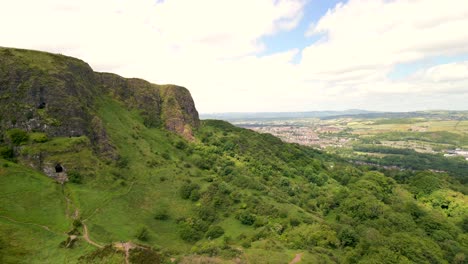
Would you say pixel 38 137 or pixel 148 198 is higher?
pixel 38 137

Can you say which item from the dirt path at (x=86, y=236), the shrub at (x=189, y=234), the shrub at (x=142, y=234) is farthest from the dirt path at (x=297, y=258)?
the dirt path at (x=86, y=236)

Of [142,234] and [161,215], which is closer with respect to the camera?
[142,234]

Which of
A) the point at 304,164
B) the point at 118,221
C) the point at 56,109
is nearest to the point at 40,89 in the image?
the point at 56,109

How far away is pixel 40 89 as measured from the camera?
2876 inches

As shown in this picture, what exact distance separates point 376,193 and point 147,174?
77.9m

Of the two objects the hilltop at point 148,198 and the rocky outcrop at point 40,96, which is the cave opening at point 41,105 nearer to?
the rocky outcrop at point 40,96

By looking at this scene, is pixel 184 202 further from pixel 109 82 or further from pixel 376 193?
pixel 376 193

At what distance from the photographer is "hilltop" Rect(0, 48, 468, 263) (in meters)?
50.4

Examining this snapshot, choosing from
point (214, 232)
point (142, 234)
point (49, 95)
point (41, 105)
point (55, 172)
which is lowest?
point (214, 232)

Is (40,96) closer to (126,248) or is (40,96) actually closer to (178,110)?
(126,248)

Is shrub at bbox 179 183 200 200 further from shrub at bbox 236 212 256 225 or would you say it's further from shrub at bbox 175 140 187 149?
shrub at bbox 175 140 187 149

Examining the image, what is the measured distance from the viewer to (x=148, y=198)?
69.7 m

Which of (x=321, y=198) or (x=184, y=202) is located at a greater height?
(x=184, y=202)

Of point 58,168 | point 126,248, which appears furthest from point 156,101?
point 126,248
